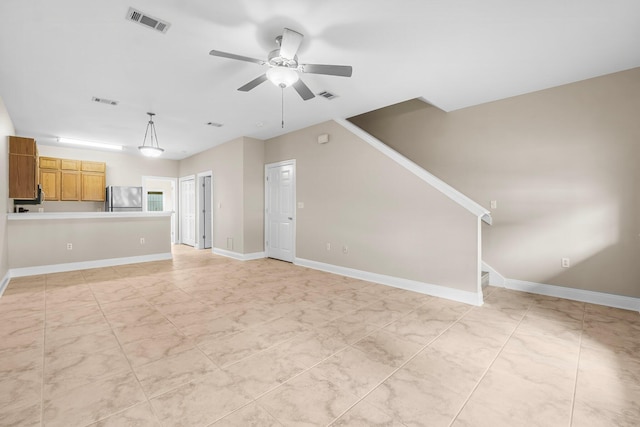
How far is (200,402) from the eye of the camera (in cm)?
167

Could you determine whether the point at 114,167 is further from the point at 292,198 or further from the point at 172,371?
the point at 172,371

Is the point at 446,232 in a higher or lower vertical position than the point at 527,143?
lower

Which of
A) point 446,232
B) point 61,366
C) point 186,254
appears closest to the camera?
point 61,366

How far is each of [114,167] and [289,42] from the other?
7.46 meters

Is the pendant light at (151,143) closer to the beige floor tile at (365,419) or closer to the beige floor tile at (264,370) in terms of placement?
the beige floor tile at (264,370)

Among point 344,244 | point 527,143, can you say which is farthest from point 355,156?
point 527,143

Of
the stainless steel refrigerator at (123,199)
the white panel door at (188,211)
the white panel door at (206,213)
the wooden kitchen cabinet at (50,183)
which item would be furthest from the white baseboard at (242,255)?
Answer: the wooden kitchen cabinet at (50,183)

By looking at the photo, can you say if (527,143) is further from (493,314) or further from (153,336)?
(153,336)

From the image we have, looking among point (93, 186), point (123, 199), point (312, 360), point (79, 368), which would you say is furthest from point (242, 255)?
point (93, 186)

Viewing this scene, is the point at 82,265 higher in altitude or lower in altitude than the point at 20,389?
higher

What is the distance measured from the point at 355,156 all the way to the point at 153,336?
3695mm

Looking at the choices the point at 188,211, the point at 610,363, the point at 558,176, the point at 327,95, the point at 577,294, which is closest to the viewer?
the point at 610,363

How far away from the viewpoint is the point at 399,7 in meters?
2.20

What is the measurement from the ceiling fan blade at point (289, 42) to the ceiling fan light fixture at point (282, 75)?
11cm
